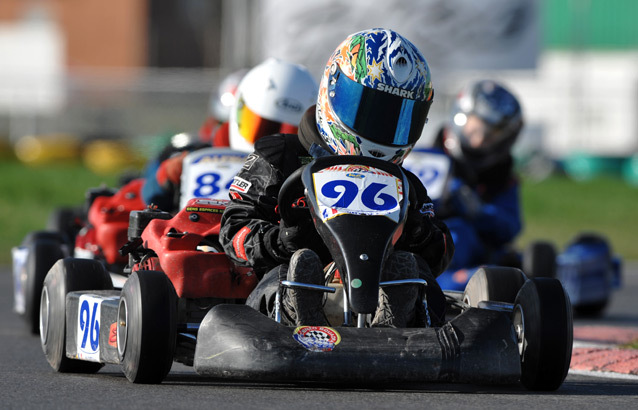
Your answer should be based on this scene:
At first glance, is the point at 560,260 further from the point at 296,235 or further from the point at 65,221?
the point at 296,235

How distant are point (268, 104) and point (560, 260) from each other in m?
2.98

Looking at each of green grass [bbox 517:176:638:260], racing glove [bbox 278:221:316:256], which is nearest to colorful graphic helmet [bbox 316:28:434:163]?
racing glove [bbox 278:221:316:256]

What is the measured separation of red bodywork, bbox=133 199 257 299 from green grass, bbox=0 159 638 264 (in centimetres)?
917

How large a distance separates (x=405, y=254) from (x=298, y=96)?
3.13m

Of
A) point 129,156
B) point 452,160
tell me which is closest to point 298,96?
point 452,160

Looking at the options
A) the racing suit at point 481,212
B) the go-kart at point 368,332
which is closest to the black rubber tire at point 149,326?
the go-kart at point 368,332

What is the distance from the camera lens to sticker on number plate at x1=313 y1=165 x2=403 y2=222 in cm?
463

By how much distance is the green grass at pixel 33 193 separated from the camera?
15703 millimetres

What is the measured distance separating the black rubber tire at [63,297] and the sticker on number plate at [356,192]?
1.22 m

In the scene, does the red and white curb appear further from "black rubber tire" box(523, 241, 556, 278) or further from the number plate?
the number plate

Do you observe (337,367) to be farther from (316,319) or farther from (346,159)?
(346,159)

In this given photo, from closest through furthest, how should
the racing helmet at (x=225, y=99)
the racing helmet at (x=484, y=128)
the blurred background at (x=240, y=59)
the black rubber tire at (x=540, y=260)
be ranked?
the black rubber tire at (x=540, y=260) < the racing helmet at (x=484, y=128) < the racing helmet at (x=225, y=99) < the blurred background at (x=240, y=59)

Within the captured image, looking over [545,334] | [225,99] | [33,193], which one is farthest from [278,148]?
[33,193]

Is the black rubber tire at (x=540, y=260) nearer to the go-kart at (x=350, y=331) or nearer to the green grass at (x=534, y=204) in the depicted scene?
the go-kart at (x=350, y=331)
